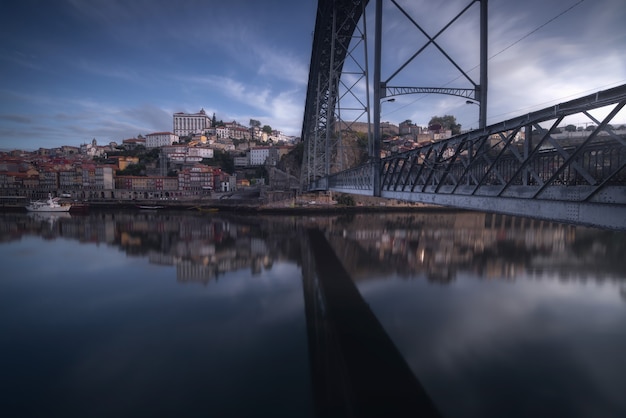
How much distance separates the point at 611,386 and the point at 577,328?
228 cm

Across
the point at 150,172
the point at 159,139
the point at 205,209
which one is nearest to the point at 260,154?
the point at 150,172

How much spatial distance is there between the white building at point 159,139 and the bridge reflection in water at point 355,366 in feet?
247

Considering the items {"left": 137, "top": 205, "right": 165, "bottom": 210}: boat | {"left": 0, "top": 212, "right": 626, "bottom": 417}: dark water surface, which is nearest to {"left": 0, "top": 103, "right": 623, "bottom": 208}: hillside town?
{"left": 137, "top": 205, "right": 165, "bottom": 210}: boat

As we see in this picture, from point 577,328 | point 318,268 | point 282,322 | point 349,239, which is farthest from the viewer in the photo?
point 349,239

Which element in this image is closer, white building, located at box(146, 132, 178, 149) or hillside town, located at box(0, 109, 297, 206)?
hillside town, located at box(0, 109, 297, 206)

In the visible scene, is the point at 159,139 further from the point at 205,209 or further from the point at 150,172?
the point at 205,209

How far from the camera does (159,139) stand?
7512 centimetres

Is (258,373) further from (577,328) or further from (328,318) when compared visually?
(577,328)

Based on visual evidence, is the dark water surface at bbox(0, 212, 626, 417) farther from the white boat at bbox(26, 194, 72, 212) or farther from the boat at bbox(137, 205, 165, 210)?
the boat at bbox(137, 205, 165, 210)

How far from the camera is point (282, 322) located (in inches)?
297

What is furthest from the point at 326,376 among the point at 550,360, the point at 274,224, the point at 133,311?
the point at 274,224

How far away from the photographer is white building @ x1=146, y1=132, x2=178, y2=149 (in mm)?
74250

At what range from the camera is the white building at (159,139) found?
244 ft

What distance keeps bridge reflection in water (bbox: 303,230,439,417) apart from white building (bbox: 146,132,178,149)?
75200mm
